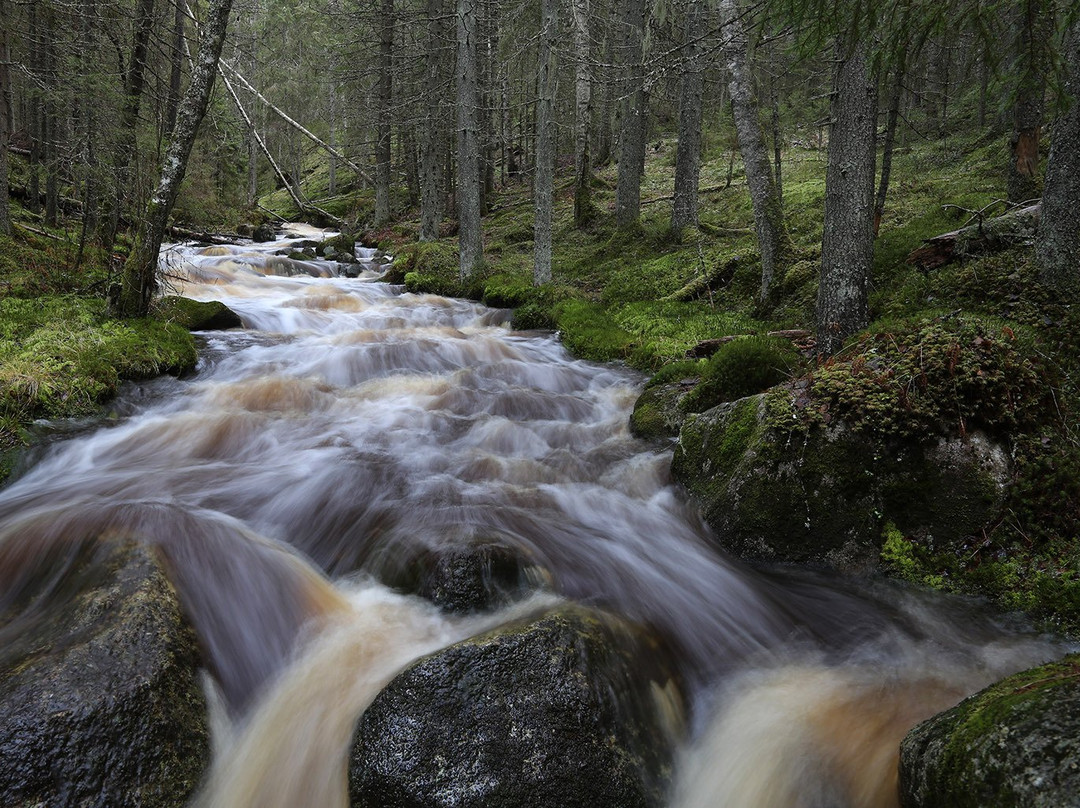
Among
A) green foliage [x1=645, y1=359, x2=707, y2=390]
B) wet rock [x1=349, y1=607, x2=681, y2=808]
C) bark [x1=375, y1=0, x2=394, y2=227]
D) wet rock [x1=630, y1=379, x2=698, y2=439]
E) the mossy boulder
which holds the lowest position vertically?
wet rock [x1=349, y1=607, x2=681, y2=808]

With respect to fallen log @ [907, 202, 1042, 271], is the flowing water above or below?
below

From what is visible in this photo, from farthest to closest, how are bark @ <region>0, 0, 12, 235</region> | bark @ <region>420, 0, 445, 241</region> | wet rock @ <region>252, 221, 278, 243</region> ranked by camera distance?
wet rock @ <region>252, 221, 278, 243</region>, bark @ <region>420, 0, 445, 241</region>, bark @ <region>0, 0, 12, 235</region>

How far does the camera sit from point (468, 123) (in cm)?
1323

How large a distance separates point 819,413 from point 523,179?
2999cm

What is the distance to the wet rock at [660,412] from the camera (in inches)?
265

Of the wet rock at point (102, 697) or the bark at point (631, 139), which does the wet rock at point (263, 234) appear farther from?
the wet rock at point (102, 697)

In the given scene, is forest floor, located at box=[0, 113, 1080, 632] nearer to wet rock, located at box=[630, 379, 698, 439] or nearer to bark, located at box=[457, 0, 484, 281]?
wet rock, located at box=[630, 379, 698, 439]

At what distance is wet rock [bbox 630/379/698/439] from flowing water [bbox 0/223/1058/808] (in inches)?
7.5

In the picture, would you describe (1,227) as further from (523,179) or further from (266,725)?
(523,179)

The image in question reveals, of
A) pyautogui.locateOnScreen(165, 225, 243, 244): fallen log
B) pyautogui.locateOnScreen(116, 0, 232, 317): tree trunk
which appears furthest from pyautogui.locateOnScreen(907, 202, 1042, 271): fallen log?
pyautogui.locateOnScreen(165, 225, 243, 244): fallen log

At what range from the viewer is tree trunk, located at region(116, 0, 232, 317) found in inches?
301

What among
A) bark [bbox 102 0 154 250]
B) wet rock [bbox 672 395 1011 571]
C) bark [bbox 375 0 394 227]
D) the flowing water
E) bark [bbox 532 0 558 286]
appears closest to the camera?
the flowing water

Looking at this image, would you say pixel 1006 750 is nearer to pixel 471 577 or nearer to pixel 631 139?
pixel 471 577

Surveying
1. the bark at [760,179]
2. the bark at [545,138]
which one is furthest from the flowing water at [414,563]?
the bark at [545,138]
